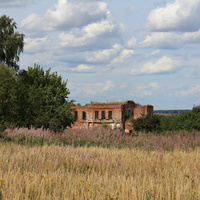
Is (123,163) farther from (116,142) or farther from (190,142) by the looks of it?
(190,142)

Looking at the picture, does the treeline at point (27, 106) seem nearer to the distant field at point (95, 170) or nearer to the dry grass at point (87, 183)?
the distant field at point (95, 170)

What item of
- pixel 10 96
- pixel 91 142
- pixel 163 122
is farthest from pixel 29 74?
pixel 91 142

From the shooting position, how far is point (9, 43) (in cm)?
3528

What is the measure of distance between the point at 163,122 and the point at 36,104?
430 inches

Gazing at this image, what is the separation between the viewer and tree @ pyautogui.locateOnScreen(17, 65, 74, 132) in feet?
85.7

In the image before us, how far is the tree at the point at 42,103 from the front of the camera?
26125 millimetres

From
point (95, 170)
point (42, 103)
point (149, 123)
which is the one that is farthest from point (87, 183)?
point (42, 103)

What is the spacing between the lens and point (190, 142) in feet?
44.7

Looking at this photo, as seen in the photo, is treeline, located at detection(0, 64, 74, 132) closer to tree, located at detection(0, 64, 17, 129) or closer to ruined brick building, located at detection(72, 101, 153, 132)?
tree, located at detection(0, 64, 17, 129)

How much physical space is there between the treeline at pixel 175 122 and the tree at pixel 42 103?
7.44m

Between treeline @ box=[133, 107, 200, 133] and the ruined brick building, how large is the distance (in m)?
18.3

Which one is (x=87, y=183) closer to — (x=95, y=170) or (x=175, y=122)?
(x=95, y=170)

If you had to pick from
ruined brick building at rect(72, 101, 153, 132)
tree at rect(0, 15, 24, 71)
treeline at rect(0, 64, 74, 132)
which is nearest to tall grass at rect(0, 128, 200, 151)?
treeline at rect(0, 64, 74, 132)

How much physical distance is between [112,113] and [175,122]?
963 inches
